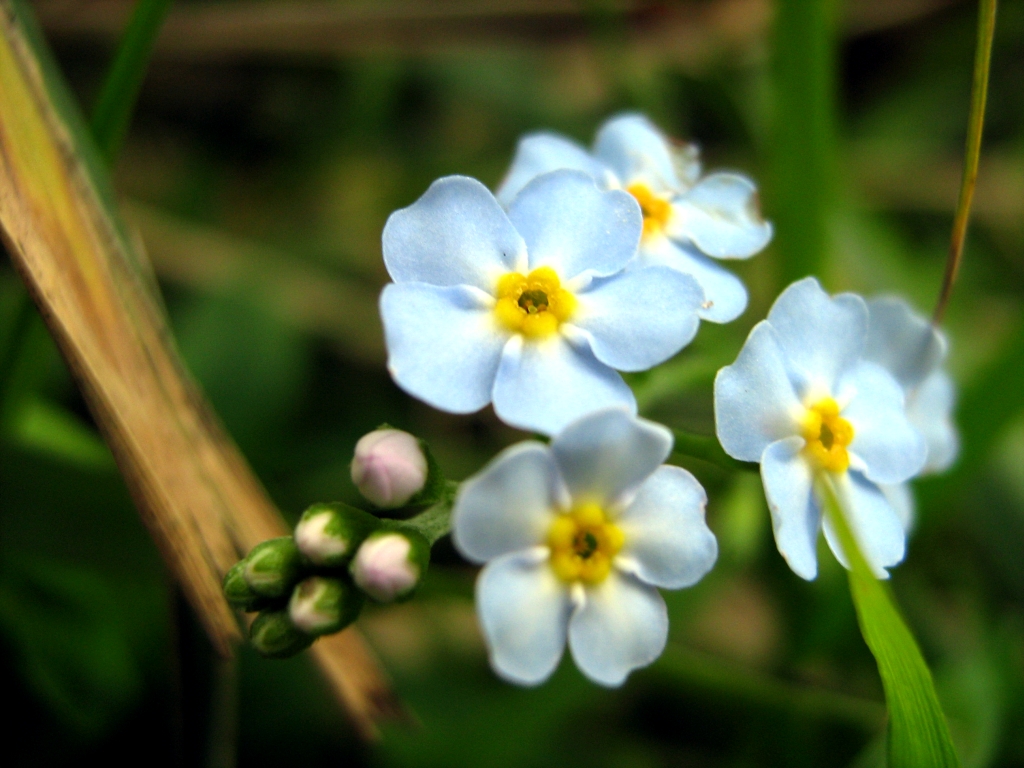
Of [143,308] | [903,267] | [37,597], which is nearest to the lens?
[143,308]

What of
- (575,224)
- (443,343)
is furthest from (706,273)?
(443,343)

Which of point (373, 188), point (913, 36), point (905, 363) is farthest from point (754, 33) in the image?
point (905, 363)

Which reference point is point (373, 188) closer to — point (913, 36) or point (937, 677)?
point (913, 36)

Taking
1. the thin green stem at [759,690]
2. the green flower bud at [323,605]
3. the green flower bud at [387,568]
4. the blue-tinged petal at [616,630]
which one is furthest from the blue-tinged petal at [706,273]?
the thin green stem at [759,690]

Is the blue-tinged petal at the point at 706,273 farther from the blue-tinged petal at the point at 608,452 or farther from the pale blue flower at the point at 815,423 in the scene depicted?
the blue-tinged petal at the point at 608,452

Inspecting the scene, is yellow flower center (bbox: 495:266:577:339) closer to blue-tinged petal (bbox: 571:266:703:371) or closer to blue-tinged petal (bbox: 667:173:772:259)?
blue-tinged petal (bbox: 571:266:703:371)

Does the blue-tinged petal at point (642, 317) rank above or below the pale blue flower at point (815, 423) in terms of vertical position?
above
